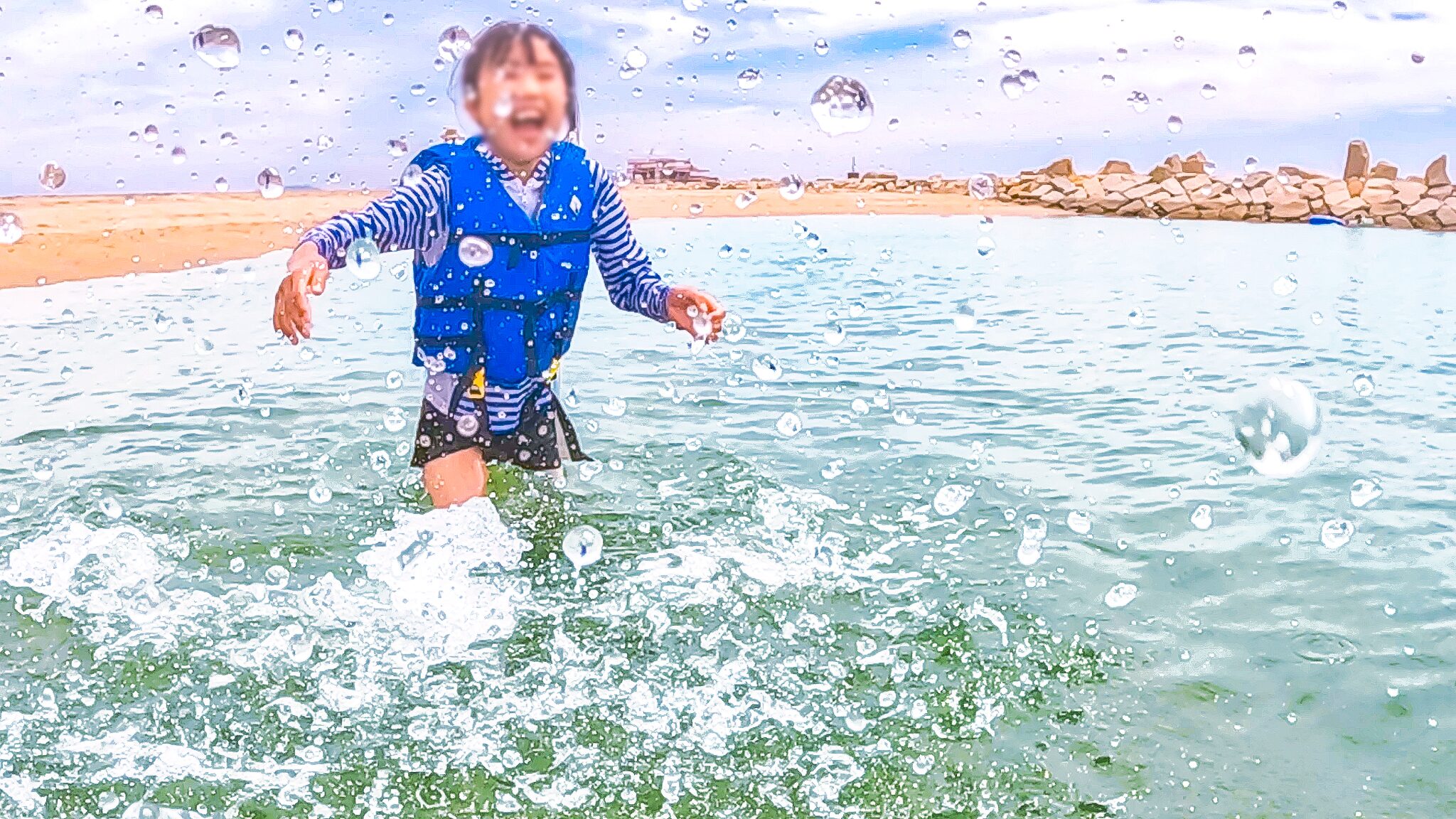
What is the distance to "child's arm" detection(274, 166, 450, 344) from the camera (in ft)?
10.8

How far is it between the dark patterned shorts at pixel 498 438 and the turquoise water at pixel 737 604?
0.99 ft

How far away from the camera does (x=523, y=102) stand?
3654 mm

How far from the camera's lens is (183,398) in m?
7.50

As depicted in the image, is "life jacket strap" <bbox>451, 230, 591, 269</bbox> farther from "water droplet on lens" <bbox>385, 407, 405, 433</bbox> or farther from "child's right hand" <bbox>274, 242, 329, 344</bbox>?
"water droplet on lens" <bbox>385, 407, 405, 433</bbox>

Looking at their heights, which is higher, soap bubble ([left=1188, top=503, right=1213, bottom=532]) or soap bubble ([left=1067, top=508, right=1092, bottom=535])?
soap bubble ([left=1067, top=508, right=1092, bottom=535])

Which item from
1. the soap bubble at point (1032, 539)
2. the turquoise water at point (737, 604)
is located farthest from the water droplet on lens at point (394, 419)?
the soap bubble at point (1032, 539)

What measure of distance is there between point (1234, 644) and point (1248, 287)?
12.0 meters

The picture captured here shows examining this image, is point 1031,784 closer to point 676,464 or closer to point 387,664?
point 387,664

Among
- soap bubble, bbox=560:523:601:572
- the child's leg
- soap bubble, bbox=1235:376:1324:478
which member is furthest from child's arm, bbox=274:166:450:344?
soap bubble, bbox=1235:376:1324:478

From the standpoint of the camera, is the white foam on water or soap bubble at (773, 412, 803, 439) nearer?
the white foam on water

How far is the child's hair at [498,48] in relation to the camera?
354 cm

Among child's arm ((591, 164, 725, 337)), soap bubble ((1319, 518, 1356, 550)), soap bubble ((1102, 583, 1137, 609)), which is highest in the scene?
child's arm ((591, 164, 725, 337))

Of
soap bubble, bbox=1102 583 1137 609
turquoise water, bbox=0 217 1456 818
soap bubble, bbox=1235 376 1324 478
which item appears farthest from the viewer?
soap bubble, bbox=1235 376 1324 478

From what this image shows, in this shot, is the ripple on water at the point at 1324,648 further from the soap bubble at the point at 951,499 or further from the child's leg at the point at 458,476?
the child's leg at the point at 458,476
